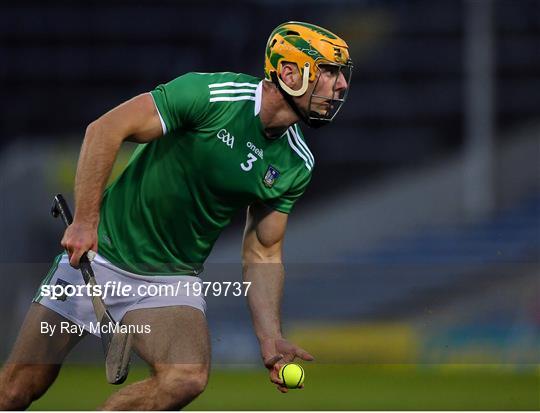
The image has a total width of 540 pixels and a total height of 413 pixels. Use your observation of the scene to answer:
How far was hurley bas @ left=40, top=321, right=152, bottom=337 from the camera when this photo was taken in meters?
5.08

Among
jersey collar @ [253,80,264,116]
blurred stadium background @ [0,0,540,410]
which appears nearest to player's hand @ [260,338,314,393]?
jersey collar @ [253,80,264,116]

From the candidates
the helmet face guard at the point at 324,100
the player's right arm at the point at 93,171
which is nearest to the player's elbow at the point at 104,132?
the player's right arm at the point at 93,171

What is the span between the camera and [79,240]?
484cm

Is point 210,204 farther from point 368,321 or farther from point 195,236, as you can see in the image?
point 368,321

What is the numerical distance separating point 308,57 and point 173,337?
127 centimetres

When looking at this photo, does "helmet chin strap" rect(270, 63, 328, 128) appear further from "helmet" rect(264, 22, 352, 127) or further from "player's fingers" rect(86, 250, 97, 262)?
"player's fingers" rect(86, 250, 97, 262)

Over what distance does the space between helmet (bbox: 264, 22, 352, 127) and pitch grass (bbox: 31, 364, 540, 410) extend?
338cm

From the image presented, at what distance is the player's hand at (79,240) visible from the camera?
4844mm

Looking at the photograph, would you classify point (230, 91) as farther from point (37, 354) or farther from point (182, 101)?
point (37, 354)

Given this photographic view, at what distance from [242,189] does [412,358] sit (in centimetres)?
643

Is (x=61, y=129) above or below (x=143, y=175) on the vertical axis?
below

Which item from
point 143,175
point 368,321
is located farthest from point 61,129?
point 143,175

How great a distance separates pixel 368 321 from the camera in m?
13.2

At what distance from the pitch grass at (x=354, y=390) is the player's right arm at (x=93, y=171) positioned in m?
3.48
